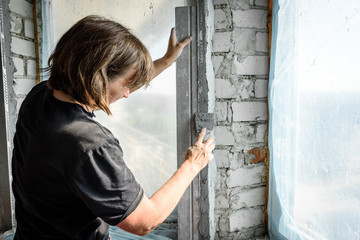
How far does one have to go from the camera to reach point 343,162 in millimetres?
863

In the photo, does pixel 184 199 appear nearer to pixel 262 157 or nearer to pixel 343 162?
pixel 262 157

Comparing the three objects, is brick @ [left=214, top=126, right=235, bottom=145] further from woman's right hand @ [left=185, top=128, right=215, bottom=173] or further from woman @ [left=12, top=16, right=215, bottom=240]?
woman @ [left=12, top=16, right=215, bottom=240]

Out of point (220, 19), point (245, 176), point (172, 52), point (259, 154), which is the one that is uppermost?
point (220, 19)

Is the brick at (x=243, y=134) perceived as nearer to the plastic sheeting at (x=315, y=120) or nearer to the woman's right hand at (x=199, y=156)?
the plastic sheeting at (x=315, y=120)

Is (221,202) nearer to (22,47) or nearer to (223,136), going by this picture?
(223,136)

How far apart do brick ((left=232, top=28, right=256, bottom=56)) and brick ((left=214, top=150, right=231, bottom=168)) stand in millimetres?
449

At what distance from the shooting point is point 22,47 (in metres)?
1.42

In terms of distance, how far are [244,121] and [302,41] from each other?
15.9 inches

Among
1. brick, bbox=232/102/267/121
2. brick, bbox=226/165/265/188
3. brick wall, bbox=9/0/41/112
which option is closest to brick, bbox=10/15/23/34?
brick wall, bbox=9/0/41/112

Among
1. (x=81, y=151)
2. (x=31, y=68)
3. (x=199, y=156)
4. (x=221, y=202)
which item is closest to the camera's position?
(x=81, y=151)

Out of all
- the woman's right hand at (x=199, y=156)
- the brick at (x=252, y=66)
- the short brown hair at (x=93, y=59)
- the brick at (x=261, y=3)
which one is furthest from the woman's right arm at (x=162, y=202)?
the brick at (x=261, y=3)

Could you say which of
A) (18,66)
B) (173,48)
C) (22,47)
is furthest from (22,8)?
(173,48)

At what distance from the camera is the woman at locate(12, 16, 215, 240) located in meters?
0.59

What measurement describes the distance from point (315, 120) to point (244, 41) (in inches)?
17.6
